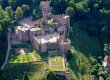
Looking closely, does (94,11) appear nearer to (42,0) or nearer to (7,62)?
(42,0)

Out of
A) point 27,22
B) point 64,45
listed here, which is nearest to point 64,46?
point 64,45

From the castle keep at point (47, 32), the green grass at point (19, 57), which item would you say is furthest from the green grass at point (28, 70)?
the castle keep at point (47, 32)

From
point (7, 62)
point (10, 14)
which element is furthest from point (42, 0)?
point (7, 62)

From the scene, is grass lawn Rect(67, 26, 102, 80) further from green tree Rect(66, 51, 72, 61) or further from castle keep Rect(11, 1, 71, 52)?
castle keep Rect(11, 1, 71, 52)

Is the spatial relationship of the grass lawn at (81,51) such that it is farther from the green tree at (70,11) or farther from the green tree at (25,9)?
the green tree at (25,9)

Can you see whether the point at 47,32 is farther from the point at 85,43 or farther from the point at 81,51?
the point at 85,43
